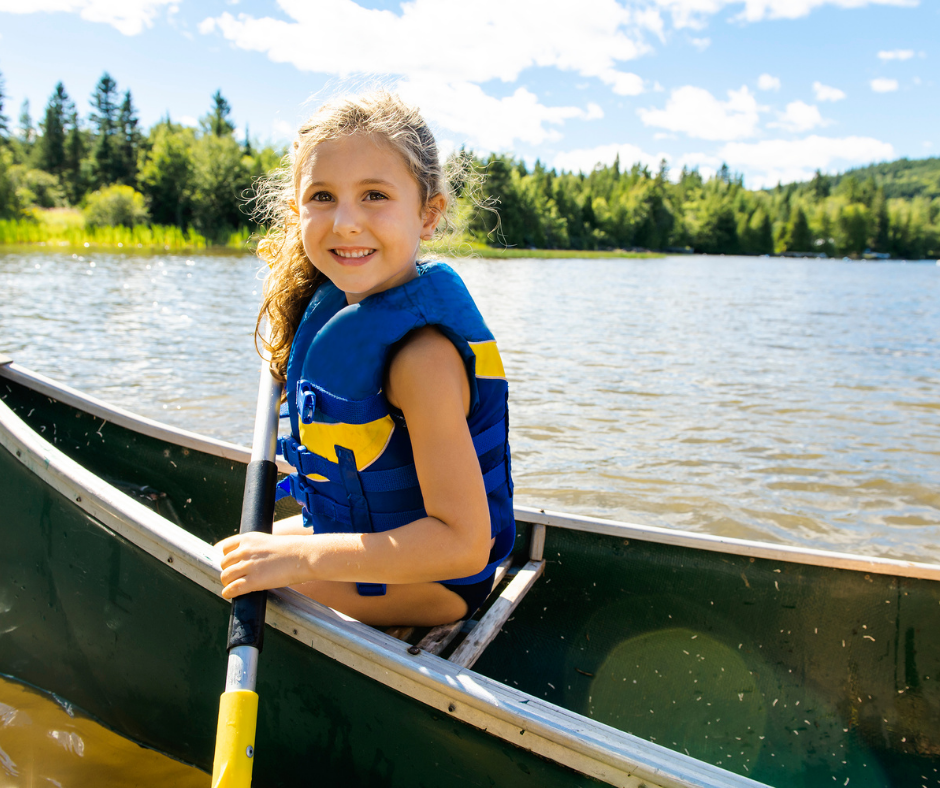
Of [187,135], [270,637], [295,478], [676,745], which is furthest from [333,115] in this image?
[187,135]

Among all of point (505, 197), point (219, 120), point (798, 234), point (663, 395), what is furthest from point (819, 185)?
point (663, 395)

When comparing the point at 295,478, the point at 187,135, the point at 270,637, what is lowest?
Answer: the point at 270,637

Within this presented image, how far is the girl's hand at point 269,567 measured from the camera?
1241 mm

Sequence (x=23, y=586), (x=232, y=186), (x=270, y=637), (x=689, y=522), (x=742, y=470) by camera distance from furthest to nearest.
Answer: (x=232, y=186) < (x=742, y=470) < (x=689, y=522) < (x=23, y=586) < (x=270, y=637)

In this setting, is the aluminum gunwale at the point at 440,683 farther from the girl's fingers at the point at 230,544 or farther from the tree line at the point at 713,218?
the tree line at the point at 713,218

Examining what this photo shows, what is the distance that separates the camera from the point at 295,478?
1.50m

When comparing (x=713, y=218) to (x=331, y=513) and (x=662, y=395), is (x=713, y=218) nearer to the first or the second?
(x=662, y=395)

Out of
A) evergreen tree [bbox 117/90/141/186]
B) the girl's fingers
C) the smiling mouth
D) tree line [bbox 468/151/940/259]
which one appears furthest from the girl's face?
tree line [bbox 468/151/940/259]

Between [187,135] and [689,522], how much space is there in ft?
179

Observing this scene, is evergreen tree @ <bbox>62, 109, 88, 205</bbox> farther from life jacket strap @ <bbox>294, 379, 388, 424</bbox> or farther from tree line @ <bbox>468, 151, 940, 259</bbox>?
life jacket strap @ <bbox>294, 379, 388, 424</bbox>

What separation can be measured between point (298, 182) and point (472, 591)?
97 cm

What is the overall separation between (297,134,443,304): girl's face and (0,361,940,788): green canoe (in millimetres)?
671

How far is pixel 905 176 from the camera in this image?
174 m

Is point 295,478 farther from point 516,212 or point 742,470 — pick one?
point 516,212
